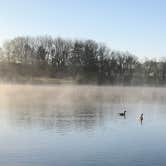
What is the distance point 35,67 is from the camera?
296 ft

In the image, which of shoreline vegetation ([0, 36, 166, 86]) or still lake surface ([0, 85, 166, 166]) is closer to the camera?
still lake surface ([0, 85, 166, 166])

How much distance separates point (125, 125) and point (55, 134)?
6.73m

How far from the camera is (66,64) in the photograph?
9369cm

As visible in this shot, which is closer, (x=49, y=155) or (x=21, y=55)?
(x=49, y=155)

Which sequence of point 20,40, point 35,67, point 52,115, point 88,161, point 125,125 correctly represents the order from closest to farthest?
point 88,161, point 125,125, point 52,115, point 35,67, point 20,40

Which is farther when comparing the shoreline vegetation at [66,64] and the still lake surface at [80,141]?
the shoreline vegetation at [66,64]

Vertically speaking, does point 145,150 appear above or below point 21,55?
below

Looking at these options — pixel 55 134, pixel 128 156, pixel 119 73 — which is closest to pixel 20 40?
pixel 119 73

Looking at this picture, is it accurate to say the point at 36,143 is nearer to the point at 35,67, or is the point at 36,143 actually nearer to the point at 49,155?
the point at 49,155

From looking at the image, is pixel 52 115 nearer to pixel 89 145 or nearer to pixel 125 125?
pixel 125 125

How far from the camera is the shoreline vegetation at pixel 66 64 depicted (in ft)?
290

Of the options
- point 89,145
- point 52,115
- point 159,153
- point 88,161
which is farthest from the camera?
point 52,115

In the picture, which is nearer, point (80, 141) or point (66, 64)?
point (80, 141)

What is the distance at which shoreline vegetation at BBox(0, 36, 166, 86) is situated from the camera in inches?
3474
